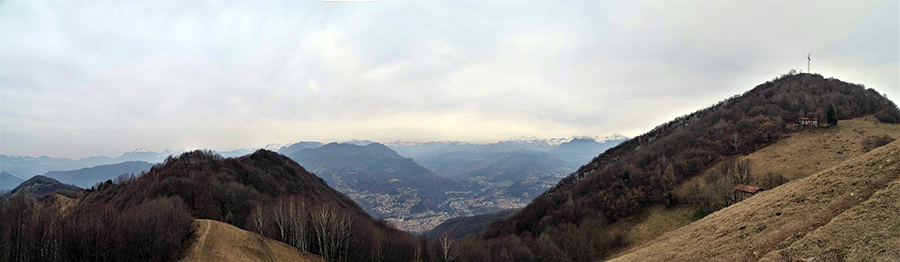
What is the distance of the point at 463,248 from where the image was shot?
182 ft

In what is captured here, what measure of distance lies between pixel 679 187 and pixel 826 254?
2454 inches

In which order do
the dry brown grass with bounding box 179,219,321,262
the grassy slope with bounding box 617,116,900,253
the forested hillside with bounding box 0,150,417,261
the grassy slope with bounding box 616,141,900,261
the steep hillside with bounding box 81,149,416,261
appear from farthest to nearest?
1. the grassy slope with bounding box 617,116,900,253
2. the steep hillside with bounding box 81,149,416,261
3. the dry brown grass with bounding box 179,219,321,262
4. the forested hillside with bounding box 0,150,417,261
5. the grassy slope with bounding box 616,141,900,261

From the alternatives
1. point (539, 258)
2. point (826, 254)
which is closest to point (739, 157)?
point (539, 258)

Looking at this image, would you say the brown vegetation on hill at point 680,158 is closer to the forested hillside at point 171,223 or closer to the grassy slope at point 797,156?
the grassy slope at point 797,156

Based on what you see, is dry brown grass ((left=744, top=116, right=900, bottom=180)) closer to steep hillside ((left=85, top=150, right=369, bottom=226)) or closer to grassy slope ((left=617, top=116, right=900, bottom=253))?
grassy slope ((left=617, top=116, right=900, bottom=253))

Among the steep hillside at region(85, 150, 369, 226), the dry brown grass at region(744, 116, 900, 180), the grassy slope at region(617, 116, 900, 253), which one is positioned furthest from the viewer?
the steep hillside at region(85, 150, 369, 226)

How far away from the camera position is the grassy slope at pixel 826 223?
12.0 m

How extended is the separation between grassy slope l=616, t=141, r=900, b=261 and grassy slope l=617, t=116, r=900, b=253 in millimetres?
30922

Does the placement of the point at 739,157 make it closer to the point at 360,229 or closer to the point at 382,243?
the point at 382,243

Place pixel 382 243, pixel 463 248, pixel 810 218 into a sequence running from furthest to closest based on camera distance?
pixel 463 248 → pixel 382 243 → pixel 810 218

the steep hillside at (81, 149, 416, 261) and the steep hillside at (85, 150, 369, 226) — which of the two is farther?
the steep hillside at (85, 150, 369, 226)

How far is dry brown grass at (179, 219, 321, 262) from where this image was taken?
103 ft

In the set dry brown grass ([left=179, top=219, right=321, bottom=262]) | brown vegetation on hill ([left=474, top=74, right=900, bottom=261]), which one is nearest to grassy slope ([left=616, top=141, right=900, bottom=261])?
brown vegetation on hill ([left=474, top=74, right=900, bottom=261])

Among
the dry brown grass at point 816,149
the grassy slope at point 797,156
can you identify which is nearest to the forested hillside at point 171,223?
the grassy slope at point 797,156
